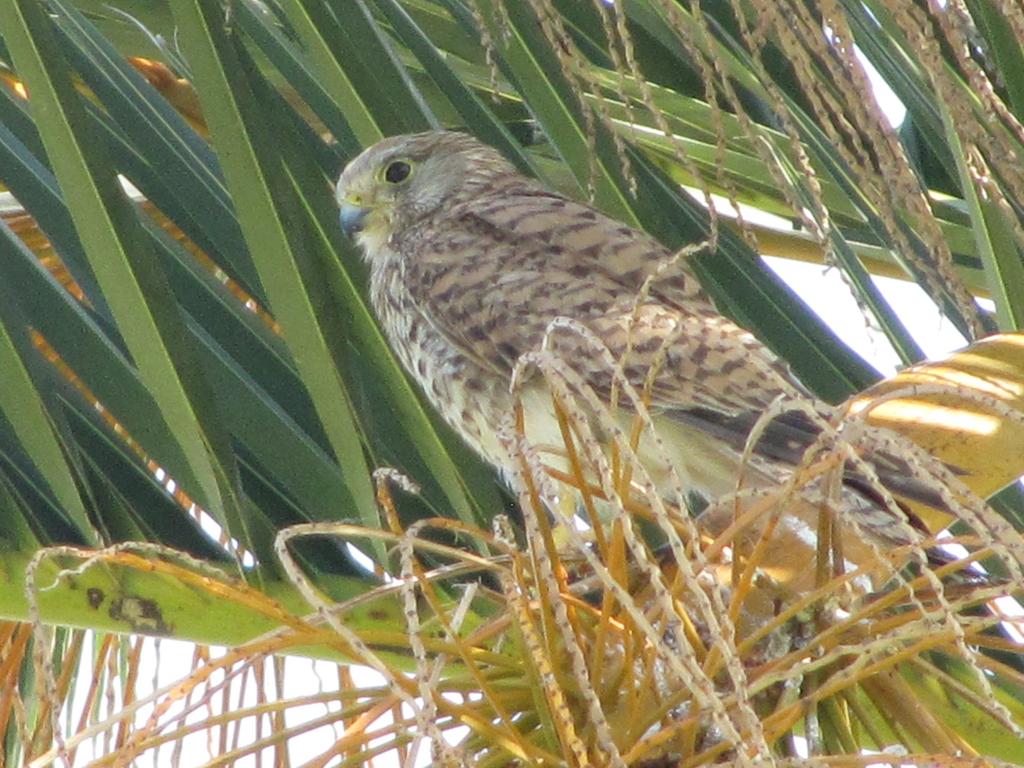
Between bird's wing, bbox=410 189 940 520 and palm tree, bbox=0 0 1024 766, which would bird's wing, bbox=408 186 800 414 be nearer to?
bird's wing, bbox=410 189 940 520

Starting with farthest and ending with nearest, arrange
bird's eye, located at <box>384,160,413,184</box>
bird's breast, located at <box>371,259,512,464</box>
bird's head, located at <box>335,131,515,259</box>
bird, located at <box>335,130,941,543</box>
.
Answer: bird's eye, located at <box>384,160,413,184</box> < bird's head, located at <box>335,131,515,259</box> < bird's breast, located at <box>371,259,512,464</box> < bird, located at <box>335,130,941,543</box>

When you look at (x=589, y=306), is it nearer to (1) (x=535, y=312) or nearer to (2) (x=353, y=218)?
(1) (x=535, y=312)

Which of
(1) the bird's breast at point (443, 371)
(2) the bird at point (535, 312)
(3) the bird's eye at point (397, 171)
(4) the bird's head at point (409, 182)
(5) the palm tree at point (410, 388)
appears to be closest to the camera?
(5) the palm tree at point (410, 388)

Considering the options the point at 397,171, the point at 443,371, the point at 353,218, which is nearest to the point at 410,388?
the point at 443,371

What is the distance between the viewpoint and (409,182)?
3.55 metres

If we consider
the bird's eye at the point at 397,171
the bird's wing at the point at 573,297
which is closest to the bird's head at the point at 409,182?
the bird's eye at the point at 397,171

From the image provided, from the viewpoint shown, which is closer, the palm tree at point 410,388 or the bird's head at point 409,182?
the palm tree at point 410,388

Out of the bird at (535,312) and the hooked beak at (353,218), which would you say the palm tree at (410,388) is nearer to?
the bird at (535,312)

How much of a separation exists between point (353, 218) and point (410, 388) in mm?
1090

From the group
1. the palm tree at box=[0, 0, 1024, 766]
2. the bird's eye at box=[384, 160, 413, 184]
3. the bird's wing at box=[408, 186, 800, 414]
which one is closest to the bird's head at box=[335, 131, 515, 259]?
the bird's eye at box=[384, 160, 413, 184]

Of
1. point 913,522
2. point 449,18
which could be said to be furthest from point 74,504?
point 449,18

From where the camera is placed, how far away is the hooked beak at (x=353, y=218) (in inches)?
131

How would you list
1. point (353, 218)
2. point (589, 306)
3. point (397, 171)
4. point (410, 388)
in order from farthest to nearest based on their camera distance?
1. point (397, 171)
2. point (353, 218)
3. point (589, 306)
4. point (410, 388)

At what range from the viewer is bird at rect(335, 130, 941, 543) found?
8.48 feet
